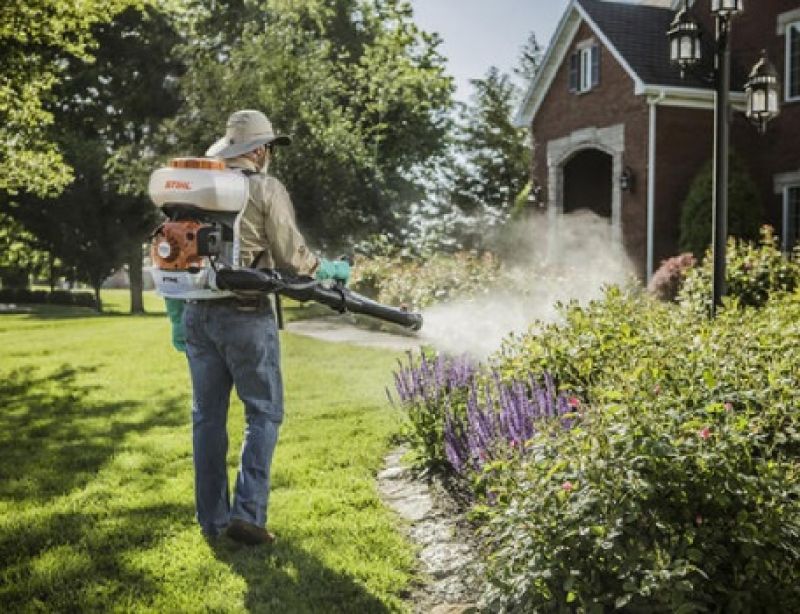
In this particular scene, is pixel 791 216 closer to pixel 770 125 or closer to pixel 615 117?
pixel 770 125

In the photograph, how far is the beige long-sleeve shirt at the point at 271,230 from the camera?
13.8ft

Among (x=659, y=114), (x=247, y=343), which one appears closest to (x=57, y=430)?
(x=247, y=343)

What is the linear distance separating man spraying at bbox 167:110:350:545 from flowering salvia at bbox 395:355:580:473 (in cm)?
105

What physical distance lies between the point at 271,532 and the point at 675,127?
16.7 m

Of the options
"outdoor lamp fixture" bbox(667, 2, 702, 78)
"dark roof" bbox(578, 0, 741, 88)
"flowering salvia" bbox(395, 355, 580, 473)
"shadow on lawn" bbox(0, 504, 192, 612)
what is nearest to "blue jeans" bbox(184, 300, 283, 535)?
"shadow on lawn" bbox(0, 504, 192, 612)

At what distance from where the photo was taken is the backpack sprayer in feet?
13.1

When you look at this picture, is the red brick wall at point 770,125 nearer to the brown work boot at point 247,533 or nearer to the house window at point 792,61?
the house window at point 792,61

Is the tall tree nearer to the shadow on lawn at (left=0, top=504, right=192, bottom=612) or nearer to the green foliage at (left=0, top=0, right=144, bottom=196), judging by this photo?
the green foliage at (left=0, top=0, right=144, bottom=196)

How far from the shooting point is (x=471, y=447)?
4.69 meters

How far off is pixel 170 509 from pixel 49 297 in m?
40.9

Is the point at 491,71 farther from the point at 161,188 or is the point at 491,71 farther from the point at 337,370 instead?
the point at 161,188

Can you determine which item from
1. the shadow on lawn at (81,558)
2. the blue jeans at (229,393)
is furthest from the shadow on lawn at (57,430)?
the blue jeans at (229,393)

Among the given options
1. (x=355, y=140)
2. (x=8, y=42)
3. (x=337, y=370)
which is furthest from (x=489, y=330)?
(x=355, y=140)

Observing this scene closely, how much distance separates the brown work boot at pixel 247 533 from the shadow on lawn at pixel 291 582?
0.03m
